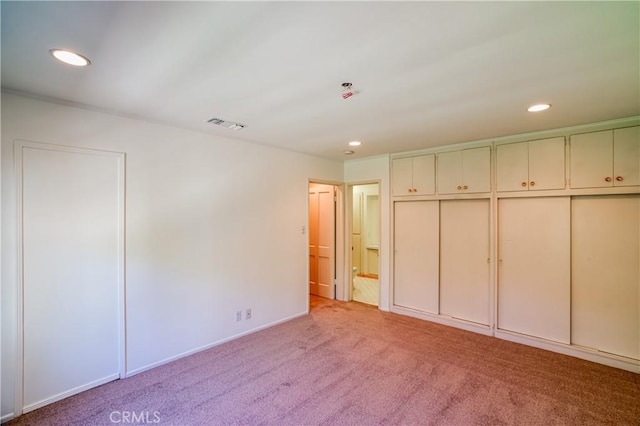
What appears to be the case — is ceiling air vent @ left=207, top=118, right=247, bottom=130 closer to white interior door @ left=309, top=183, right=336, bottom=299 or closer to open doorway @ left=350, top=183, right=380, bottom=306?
white interior door @ left=309, top=183, right=336, bottom=299

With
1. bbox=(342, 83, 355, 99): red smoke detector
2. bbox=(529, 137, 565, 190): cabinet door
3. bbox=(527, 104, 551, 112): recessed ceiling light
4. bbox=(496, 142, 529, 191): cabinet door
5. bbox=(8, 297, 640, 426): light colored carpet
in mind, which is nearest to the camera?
bbox=(342, 83, 355, 99): red smoke detector

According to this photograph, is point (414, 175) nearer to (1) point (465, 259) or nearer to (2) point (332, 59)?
(1) point (465, 259)

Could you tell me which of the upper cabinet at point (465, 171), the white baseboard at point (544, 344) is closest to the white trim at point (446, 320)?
the white baseboard at point (544, 344)

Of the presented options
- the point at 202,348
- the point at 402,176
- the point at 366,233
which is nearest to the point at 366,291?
the point at 366,233

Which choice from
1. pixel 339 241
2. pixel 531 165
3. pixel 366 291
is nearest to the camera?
pixel 531 165

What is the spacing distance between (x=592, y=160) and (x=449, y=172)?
147cm

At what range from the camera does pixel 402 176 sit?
181 inches

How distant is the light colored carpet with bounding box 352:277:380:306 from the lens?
17.8 ft

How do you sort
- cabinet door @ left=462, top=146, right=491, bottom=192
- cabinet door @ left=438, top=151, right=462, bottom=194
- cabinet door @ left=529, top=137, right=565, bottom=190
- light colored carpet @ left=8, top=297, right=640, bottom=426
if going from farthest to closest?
cabinet door @ left=438, top=151, right=462, bottom=194 → cabinet door @ left=462, top=146, right=491, bottom=192 → cabinet door @ left=529, top=137, right=565, bottom=190 → light colored carpet @ left=8, top=297, right=640, bottom=426

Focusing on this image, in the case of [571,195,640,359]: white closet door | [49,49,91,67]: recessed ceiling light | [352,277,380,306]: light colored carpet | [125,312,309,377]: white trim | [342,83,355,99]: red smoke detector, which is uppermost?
[49,49,91,67]: recessed ceiling light

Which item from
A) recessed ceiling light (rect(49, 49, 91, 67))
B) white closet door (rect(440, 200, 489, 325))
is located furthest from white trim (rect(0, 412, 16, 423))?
white closet door (rect(440, 200, 489, 325))

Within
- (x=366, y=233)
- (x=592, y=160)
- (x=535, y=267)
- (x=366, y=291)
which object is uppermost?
(x=592, y=160)

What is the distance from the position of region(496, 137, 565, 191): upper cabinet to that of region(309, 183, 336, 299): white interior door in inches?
104

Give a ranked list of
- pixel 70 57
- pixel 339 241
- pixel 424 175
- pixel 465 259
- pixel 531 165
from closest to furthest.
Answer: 1. pixel 70 57
2. pixel 531 165
3. pixel 465 259
4. pixel 424 175
5. pixel 339 241
